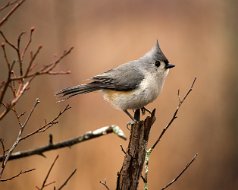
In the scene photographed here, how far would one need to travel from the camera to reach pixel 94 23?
47.0ft

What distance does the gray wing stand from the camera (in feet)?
16.5

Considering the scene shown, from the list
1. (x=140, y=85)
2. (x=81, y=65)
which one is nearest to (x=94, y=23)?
(x=81, y=65)

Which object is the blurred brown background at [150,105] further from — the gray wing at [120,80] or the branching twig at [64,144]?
the branching twig at [64,144]

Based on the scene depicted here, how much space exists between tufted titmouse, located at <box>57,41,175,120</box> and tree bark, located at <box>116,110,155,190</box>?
4.17 feet

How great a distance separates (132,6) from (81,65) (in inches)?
140

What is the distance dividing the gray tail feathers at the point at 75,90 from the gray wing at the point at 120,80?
52 millimetres

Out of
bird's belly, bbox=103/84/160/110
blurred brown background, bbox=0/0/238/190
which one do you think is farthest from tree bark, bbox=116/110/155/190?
blurred brown background, bbox=0/0/238/190

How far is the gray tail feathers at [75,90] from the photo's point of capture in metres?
4.59

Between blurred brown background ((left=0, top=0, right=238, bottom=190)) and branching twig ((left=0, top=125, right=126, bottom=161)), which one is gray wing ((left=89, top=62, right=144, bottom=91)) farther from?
branching twig ((left=0, top=125, right=126, bottom=161))

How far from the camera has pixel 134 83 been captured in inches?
199

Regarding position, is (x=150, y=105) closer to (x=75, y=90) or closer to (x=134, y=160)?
(x=75, y=90)

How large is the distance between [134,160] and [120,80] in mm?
1716

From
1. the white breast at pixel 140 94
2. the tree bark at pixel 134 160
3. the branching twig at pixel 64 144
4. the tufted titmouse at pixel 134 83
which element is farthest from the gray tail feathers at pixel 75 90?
the branching twig at pixel 64 144

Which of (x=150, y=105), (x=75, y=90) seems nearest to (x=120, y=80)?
(x=75, y=90)
